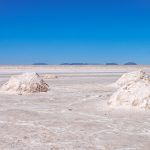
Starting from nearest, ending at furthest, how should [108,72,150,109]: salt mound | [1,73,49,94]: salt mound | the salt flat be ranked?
the salt flat, [108,72,150,109]: salt mound, [1,73,49,94]: salt mound

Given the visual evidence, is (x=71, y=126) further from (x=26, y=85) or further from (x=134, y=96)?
(x=26, y=85)

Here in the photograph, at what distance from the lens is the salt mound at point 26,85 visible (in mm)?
17609

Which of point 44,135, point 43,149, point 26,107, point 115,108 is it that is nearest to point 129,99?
point 115,108

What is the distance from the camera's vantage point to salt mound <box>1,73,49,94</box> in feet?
57.8

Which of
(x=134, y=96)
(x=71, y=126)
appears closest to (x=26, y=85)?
(x=134, y=96)

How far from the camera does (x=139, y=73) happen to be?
64.2 ft

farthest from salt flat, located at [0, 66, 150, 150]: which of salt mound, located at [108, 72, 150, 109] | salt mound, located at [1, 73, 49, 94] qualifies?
salt mound, located at [1, 73, 49, 94]

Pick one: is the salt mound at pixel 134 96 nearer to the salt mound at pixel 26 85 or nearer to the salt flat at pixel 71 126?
the salt flat at pixel 71 126

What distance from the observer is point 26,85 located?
17.6m

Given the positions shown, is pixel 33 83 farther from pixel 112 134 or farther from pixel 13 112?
pixel 112 134

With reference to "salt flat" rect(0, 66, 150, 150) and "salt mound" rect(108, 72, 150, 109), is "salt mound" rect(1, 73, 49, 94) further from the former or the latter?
"salt mound" rect(108, 72, 150, 109)

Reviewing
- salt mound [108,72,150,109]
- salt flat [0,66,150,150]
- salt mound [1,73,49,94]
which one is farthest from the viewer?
salt mound [1,73,49,94]

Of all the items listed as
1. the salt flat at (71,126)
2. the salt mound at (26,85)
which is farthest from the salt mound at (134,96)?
→ the salt mound at (26,85)

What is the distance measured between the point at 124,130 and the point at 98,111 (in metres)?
3.08
